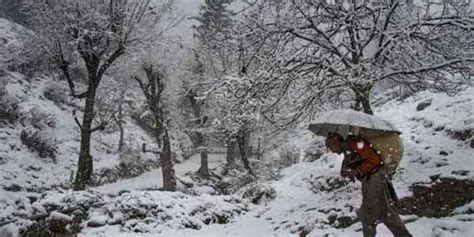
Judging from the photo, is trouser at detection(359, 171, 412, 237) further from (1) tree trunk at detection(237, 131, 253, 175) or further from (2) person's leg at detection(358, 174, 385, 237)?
(1) tree trunk at detection(237, 131, 253, 175)

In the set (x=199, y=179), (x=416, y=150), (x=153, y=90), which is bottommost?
(x=199, y=179)

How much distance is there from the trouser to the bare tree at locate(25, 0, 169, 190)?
A: 1115 cm

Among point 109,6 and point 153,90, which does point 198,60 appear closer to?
point 153,90

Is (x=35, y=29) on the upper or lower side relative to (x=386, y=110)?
upper

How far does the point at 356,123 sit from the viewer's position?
661cm

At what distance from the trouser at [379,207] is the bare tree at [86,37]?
1115cm

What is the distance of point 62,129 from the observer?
1081 inches

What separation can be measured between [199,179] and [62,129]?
8.91 m

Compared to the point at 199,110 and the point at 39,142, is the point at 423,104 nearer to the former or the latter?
the point at 199,110

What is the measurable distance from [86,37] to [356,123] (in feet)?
39.0

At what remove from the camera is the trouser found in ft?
21.1

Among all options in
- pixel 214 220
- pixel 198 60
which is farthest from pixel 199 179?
pixel 214 220

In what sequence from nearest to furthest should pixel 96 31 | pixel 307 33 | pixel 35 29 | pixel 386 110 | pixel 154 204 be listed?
pixel 307 33
pixel 154 204
pixel 96 31
pixel 35 29
pixel 386 110

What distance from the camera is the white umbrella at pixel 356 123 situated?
6.61 m
